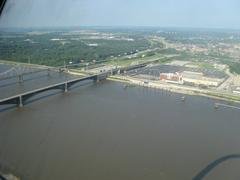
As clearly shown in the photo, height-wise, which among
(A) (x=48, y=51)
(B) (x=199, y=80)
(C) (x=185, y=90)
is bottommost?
(C) (x=185, y=90)

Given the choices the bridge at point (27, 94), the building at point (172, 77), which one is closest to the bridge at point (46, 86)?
the bridge at point (27, 94)

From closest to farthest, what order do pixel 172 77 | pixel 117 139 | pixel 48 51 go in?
pixel 117 139 < pixel 172 77 < pixel 48 51

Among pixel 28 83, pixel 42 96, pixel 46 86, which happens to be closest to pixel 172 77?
pixel 46 86

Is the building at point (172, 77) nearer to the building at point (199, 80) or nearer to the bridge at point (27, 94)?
the building at point (199, 80)

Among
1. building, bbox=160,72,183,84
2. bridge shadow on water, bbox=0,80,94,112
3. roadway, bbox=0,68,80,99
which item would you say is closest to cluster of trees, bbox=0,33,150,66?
roadway, bbox=0,68,80,99

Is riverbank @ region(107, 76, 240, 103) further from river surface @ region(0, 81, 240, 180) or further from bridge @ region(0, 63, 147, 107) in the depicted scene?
bridge @ region(0, 63, 147, 107)

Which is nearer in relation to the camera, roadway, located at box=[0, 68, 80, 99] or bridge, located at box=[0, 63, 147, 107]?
bridge, located at box=[0, 63, 147, 107]

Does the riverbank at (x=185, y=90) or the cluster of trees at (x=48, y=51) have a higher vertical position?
the cluster of trees at (x=48, y=51)

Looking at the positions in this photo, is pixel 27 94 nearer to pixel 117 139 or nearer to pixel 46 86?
pixel 46 86

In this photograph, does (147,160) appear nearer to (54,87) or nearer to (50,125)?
Result: (50,125)
